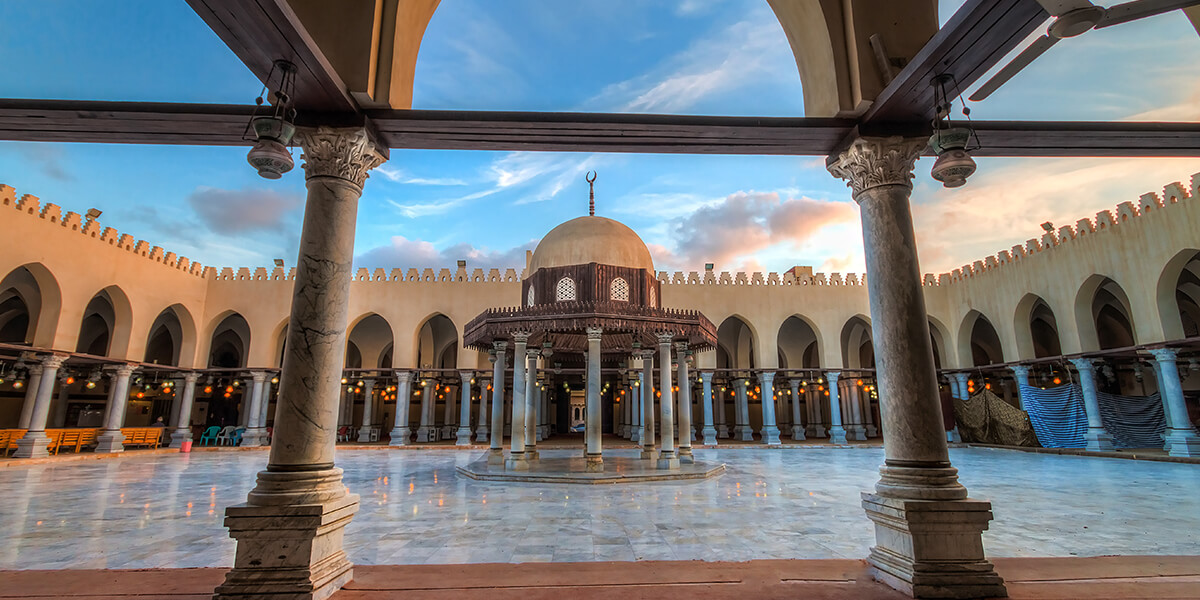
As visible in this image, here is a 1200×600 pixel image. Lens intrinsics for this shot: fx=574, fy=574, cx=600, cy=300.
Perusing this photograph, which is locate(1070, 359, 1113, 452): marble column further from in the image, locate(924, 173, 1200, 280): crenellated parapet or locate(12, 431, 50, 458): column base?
locate(12, 431, 50, 458): column base

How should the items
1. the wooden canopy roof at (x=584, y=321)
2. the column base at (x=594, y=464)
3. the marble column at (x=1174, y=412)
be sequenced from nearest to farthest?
the wooden canopy roof at (x=584, y=321) → the column base at (x=594, y=464) → the marble column at (x=1174, y=412)

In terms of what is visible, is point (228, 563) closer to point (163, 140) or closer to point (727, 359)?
point (163, 140)

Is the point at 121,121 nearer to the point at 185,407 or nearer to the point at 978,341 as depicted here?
the point at 185,407

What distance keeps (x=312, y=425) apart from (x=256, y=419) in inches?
872

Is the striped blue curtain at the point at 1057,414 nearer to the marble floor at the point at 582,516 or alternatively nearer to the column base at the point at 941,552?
the marble floor at the point at 582,516

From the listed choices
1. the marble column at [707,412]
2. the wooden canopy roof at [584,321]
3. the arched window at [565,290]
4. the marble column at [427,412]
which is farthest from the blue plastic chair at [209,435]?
the marble column at [707,412]

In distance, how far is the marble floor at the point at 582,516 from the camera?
5789 mm

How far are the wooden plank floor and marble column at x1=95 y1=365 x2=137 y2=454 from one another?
→ 1955 centimetres

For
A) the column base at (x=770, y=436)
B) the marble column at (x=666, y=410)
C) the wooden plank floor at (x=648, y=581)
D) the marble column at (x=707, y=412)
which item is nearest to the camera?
the wooden plank floor at (x=648, y=581)

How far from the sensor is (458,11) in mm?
6059

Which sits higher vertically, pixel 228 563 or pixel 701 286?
pixel 701 286

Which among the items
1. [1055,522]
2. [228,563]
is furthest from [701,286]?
[228,563]

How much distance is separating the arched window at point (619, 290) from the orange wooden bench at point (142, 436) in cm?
1910

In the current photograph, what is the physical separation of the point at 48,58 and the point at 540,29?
4158mm
